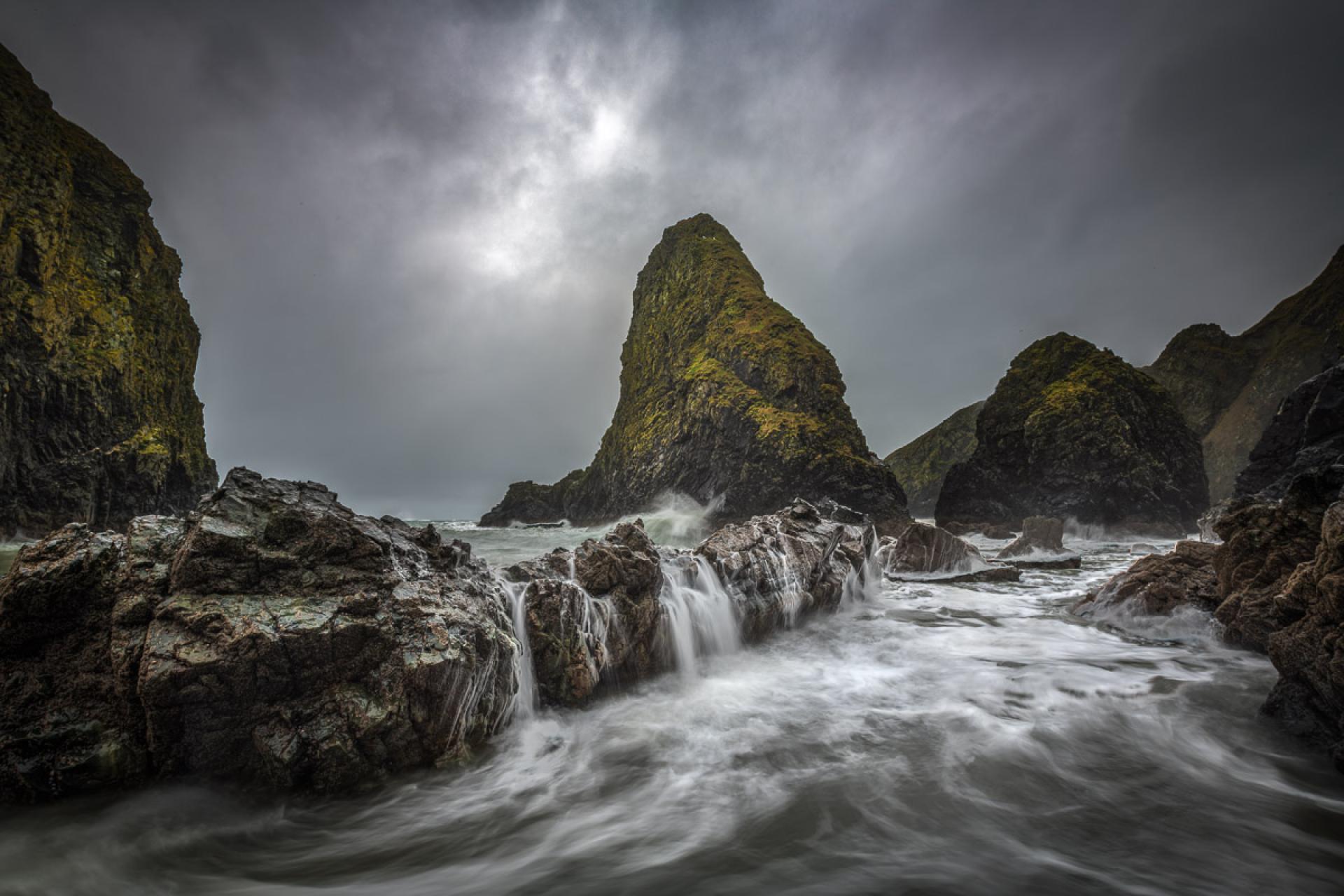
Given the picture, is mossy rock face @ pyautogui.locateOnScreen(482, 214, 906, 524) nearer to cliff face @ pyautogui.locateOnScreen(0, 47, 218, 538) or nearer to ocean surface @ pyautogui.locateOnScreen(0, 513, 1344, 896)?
ocean surface @ pyautogui.locateOnScreen(0, 513, 1344, 896)

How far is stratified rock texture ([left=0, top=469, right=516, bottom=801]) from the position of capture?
106 inches

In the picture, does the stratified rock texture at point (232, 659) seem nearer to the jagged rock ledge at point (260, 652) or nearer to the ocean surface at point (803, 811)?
the jagged rock ledge at point (260, 652)

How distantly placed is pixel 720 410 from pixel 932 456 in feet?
210

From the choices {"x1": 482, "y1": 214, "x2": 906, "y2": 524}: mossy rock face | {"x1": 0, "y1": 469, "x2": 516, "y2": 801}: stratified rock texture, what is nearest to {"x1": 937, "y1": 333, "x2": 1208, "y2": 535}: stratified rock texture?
{"x1": 482, "y1": 214, "x2": 906, "y2": 524}: mossy rock face

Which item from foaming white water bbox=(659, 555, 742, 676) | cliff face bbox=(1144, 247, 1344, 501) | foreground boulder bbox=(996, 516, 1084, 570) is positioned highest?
cliff face bbox=(1144, 247, 1344, 501)

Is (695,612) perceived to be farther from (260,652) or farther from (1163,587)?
(1163,587)

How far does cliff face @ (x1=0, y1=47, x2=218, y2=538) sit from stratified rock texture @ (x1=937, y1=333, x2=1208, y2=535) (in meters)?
48.0

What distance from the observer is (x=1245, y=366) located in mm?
57438

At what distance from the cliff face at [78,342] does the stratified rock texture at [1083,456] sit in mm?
47990

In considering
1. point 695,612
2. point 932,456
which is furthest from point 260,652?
point 932,456

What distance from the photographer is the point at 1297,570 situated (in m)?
3.83

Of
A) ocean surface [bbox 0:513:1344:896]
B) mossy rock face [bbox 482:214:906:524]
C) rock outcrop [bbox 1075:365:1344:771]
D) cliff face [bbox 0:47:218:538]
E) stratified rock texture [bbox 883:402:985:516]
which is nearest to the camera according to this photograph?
ocean surface [bbox 0:513:1344:896]

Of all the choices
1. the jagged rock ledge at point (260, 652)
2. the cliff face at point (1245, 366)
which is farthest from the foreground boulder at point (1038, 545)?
the cliff face at point (1245, 366)

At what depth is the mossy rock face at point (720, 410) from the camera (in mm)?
30188
